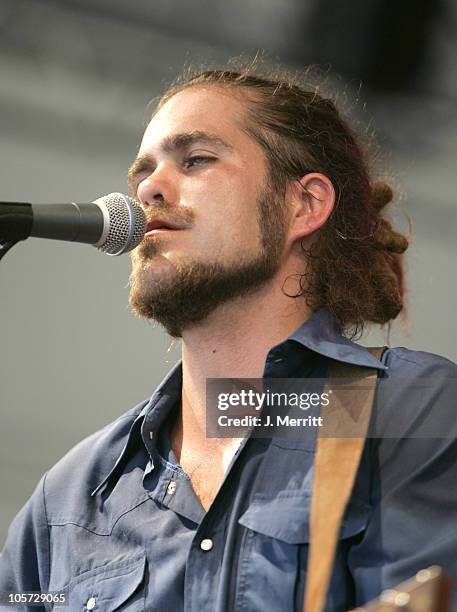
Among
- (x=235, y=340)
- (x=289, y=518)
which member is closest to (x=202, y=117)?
(x=235, y=340)

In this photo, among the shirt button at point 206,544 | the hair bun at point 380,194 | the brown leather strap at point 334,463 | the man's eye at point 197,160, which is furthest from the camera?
the hair bun at point 380,194

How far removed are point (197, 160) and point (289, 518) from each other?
977 mm

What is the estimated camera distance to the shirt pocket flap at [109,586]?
7.53 ft

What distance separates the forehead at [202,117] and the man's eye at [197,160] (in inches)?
3.1

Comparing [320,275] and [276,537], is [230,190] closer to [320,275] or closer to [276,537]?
[320,275]

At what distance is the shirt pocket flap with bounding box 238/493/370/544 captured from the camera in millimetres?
2131

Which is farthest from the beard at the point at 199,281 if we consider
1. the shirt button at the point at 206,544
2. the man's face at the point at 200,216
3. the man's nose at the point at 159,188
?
the shirt button at the point at 206,544

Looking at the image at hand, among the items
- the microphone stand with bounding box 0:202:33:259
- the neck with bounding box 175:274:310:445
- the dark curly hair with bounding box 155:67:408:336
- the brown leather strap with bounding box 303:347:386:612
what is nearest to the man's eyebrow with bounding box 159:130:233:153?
the dark curly hair with bounding box 155:67:408:336

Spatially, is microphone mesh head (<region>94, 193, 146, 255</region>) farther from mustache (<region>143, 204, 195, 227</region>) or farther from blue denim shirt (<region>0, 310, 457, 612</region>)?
blue denim shirt (<region>0, 310, 457, 612</region>)

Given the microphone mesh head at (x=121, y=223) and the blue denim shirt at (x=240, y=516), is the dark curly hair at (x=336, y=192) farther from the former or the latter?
the microphone mesh head at (x=121, y=223)

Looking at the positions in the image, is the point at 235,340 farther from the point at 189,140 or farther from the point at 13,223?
the point at 13,223

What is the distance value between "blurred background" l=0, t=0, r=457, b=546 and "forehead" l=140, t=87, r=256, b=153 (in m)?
0.56

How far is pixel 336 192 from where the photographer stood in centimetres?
288

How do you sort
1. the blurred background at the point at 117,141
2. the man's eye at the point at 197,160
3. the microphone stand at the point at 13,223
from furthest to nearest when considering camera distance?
the blurred background at the point at 117,141 → the man's eye at the point at 197,160 → the microphone stand at the point at 13,223
